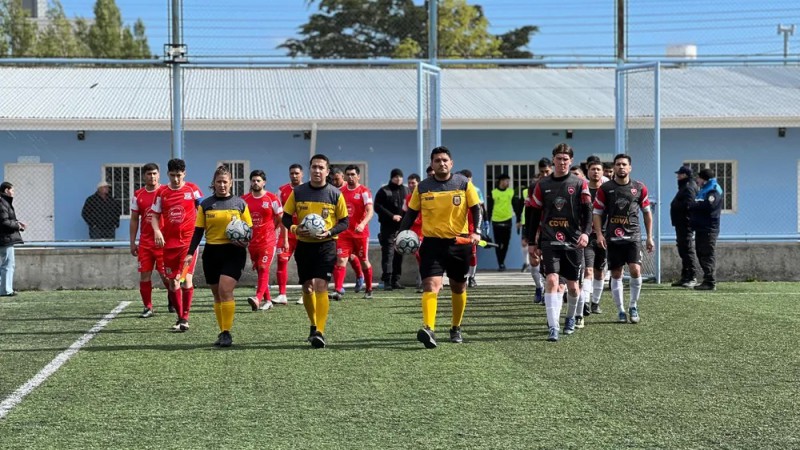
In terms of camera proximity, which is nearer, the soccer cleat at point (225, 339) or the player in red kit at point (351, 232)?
the soccer cleat at point (225, 339)

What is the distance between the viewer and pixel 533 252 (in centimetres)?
1141

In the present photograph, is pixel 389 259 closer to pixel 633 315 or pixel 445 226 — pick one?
pixel 633 315

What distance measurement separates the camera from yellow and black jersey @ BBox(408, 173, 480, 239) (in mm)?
10359

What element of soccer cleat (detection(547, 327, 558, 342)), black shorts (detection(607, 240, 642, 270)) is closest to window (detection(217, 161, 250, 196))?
black shorts (detection(607, 240, 642, 270))

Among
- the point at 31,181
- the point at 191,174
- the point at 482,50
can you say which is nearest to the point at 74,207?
the point at 31,181

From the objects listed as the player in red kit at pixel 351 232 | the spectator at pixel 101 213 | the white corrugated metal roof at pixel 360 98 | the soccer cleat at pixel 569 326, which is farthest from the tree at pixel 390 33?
the soccer cleat at pixel 569 326

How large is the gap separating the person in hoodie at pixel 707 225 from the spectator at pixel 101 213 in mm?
11304

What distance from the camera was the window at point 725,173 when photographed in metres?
23.8

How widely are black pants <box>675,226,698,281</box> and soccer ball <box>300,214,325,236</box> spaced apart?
8631 mm

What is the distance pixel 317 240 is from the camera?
34.2 feet

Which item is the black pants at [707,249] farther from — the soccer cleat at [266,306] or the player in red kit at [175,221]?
the player in red kit at [175,221]

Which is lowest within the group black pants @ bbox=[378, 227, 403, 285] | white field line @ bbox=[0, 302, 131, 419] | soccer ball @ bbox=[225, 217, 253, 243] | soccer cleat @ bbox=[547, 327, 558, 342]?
white field line @ bbox=[0, 302, 131, 419]

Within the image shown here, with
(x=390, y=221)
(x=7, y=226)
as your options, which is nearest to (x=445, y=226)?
(x=390, y=221)

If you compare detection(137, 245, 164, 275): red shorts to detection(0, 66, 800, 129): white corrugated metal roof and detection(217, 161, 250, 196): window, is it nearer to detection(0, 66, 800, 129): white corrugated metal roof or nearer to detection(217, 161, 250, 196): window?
detection(0, 66, 800, 129): white corrugated metal roof
